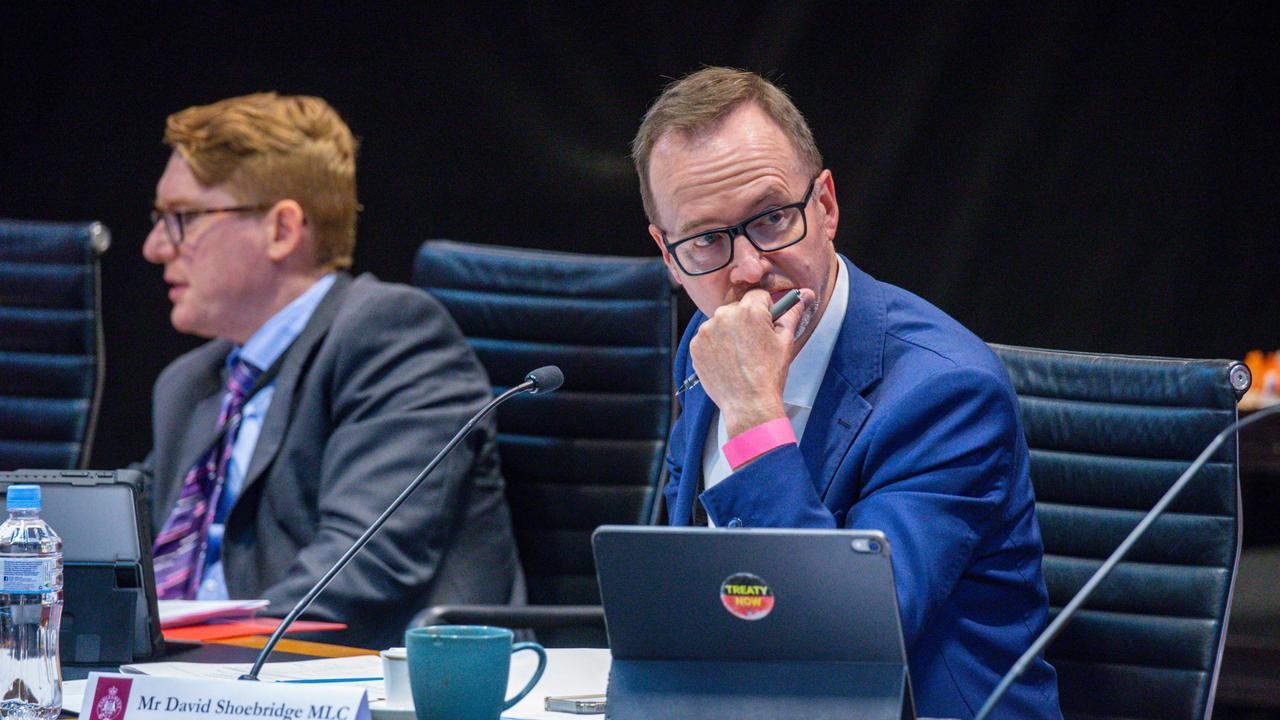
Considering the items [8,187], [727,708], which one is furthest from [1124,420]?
[8,187]

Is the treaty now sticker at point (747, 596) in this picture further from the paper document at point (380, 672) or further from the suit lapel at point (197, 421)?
the suit lapel at point (197, 421)

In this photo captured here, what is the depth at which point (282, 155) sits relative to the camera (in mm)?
2879

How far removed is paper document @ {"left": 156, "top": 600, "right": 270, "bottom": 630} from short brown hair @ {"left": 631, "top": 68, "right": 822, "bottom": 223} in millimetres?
798

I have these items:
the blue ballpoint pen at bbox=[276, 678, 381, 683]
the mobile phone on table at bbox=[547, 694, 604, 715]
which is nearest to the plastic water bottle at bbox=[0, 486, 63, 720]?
the blue ballpoint pen at bbox=[276, 678, 381, 683]

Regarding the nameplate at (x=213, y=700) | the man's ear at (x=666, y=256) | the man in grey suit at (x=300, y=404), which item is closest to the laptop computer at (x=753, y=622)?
the nameplate at (x=213, y=700)

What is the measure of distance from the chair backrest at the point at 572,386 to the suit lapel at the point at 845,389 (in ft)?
3.25

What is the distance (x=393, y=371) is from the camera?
2.62 metres

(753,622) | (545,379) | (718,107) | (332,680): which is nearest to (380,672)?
(332,680)

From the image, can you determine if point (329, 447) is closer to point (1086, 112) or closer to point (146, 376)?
point (146, 376)

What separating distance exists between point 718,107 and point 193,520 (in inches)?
54.1

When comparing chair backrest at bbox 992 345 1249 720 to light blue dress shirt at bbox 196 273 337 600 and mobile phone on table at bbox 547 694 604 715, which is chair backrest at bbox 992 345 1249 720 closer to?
mobile phone on table at bbox 547 694 604 715

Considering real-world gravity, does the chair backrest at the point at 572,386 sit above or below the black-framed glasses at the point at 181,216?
below

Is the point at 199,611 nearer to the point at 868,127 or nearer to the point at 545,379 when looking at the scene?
the point at 545,379

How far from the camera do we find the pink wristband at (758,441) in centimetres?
150
